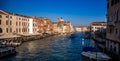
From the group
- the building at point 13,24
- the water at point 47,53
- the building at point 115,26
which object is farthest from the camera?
the building at point 13,24

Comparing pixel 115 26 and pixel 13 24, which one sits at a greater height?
pixel 13 24

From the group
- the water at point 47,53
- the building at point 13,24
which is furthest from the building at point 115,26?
the building at point 13,24

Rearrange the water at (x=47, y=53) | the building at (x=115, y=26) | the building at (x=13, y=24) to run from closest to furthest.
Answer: the building at (x=115, y=26) → the water at (x=47, y=53) → the building at (x=13, y=24)

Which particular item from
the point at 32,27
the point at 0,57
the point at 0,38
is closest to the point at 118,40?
the point at 0,57

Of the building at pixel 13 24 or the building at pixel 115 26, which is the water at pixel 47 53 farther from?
the building at pixel 13 24

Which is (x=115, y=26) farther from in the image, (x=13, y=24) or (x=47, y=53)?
(x=13, y=24)

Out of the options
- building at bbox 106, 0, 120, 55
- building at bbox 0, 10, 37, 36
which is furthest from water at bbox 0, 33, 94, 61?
building at bbox 0, 10, 37, 36

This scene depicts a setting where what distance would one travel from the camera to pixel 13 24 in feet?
204

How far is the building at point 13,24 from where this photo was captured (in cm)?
5575

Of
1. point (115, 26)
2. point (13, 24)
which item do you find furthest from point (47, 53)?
point (13, 24)

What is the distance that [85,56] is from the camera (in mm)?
30656

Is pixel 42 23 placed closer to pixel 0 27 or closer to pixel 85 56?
pixel 0 27

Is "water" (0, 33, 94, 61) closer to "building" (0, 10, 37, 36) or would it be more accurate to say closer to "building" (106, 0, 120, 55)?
"building" (106, 0, 120, 55)

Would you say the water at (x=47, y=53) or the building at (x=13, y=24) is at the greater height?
the building at (x=13, y=24)
